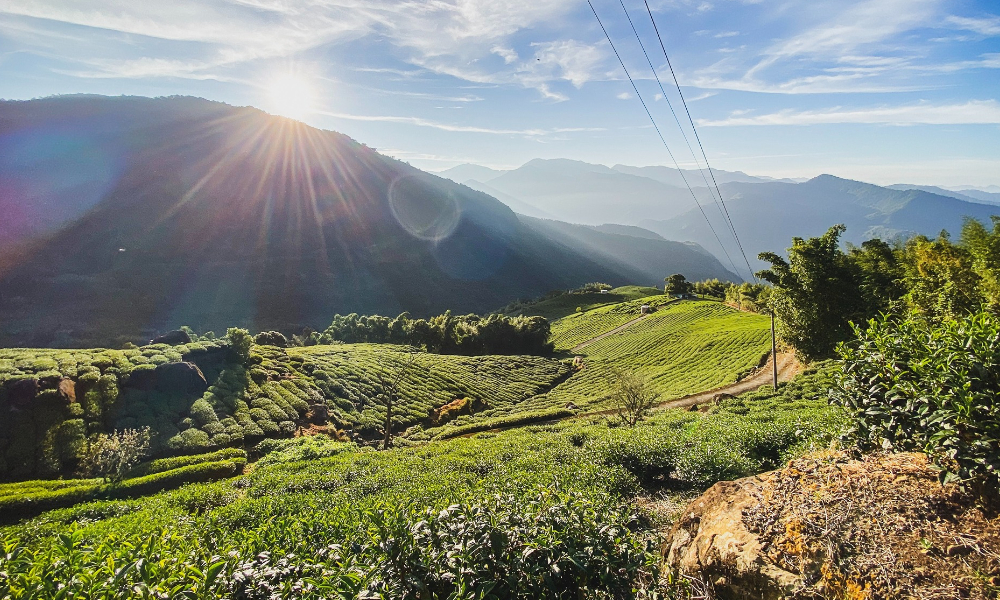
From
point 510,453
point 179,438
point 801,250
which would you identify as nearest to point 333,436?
point 179,438

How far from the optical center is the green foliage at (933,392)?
341 cm

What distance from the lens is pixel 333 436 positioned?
34281 millimetres

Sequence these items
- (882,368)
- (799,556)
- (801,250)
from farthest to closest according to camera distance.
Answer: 1. (801,250)
2. (882,368)
3. (799,556)

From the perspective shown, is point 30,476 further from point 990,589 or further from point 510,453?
point 990,589

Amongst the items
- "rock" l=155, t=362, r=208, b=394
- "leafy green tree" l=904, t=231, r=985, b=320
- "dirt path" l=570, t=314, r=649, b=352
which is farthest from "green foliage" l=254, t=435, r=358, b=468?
"dirt path" l=570, t=314, r=649, b=352

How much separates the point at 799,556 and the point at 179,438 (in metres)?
33.1

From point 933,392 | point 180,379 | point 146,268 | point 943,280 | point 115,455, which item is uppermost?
point 943,280

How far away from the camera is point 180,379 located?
3011cm

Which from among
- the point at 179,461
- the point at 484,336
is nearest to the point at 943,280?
the point at 179,461

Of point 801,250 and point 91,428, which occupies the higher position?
point 801,250

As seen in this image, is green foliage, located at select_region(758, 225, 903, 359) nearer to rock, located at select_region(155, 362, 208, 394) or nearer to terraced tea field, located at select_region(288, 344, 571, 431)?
terraced tea field, located at select_region(288, 344, 571, 431)

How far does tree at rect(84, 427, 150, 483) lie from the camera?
22.2 meters

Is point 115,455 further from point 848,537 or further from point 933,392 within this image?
point 933,392

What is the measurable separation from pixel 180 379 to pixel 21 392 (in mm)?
7622
